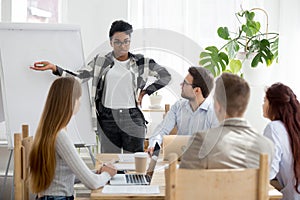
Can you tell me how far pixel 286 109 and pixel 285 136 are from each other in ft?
0.48

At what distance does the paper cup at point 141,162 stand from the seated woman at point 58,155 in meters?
0.14

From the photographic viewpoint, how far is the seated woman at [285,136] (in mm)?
2357

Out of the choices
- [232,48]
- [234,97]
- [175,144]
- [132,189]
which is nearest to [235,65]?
[232,48]

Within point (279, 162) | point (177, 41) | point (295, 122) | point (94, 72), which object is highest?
point (177, 41)

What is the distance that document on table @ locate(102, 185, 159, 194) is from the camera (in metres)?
1.98

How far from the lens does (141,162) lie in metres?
2.33

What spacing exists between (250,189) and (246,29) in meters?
2.53

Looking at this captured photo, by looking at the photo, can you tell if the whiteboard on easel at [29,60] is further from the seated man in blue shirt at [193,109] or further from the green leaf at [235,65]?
the green leaf at [235,65]

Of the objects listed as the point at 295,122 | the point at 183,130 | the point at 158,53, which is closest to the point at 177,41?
the point at 158,53

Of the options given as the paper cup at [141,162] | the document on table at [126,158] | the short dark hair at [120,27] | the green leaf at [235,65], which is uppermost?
the short dark hair at [120,27]

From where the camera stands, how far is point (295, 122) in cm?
245

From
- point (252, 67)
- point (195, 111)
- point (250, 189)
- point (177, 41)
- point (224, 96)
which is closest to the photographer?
point (250, 189)

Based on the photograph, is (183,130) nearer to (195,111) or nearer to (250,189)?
(195,111)

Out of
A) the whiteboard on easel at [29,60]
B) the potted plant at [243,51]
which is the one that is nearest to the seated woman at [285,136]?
the whiteboard on easel at [29,60]
